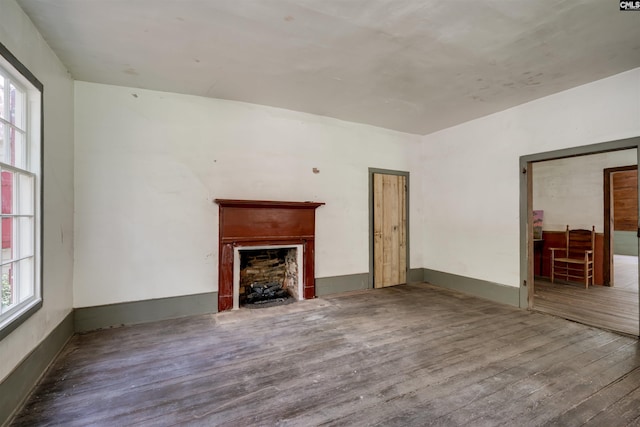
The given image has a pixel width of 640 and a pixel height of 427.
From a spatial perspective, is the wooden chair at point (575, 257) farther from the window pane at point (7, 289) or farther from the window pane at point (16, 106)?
the window pane at point (16, 106)

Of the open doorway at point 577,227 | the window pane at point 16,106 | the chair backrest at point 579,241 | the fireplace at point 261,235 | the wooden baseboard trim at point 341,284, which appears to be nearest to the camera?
the window pane at point 16,106

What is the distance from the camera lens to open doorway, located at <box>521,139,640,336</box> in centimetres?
349

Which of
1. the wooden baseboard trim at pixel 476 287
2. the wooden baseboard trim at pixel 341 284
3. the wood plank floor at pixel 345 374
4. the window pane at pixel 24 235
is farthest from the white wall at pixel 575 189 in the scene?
the window pane at pixel 24 235

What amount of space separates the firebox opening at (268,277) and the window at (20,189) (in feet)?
7.03

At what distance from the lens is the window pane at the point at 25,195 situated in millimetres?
2119

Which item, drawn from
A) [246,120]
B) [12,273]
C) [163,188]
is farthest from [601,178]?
[12,273]

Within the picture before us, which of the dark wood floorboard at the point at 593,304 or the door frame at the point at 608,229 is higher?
the door frame at the point at 608,229

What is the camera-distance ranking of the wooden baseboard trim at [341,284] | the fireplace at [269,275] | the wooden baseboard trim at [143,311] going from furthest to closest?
the wooden baseboard trim at [341,284]
the fireplace at [269,275]
the wooden baseboard trim at [143,311]

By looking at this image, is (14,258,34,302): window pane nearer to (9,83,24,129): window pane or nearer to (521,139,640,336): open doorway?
(9,83,24,129): window pane

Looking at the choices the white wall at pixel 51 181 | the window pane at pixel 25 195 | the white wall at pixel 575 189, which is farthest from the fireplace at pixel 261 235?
the white wall at pixel 575 189

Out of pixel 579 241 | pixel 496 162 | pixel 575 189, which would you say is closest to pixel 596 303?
pixel 579 241

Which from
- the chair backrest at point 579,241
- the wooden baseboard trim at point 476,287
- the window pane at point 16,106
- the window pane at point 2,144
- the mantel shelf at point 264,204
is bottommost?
→ the wooden baseboard trim at point 476,287

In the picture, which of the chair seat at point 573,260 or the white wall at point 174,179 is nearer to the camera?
the white wall at point 174,179

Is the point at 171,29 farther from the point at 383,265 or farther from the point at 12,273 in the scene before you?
the point at 383,265
